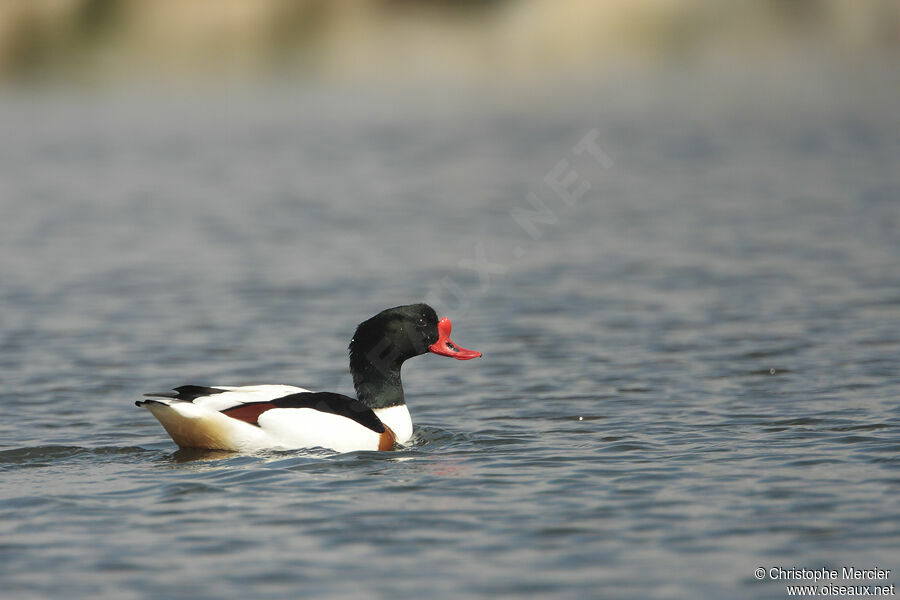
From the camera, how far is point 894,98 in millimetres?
42406

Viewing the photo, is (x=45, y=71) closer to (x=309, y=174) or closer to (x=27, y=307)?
(x=309, y=174)

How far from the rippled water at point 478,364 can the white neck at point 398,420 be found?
210 mm

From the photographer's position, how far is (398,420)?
10398 mm

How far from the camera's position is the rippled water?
24.1 feet

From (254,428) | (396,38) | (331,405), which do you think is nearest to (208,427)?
(254,428)

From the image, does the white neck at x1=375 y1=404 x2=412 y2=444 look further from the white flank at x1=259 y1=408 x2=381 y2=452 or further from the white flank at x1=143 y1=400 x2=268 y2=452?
the white flank at x1=143 y1=400 x2=268 y2=452

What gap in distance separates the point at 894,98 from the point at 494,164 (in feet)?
54.2

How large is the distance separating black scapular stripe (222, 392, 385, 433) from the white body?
5 cm

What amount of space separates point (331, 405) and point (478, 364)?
4019mm

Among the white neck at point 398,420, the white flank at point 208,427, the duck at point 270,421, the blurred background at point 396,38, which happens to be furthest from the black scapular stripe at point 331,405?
the blurred background at point 396,38

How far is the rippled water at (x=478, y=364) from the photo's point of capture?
7.35 m

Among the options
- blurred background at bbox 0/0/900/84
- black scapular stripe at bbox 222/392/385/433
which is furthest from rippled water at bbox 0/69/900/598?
blurred background at bbox 0/0/900/84

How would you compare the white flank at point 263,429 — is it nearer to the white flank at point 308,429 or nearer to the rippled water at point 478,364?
the white flank at point 308,429

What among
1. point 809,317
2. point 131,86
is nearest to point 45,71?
point 131,86
